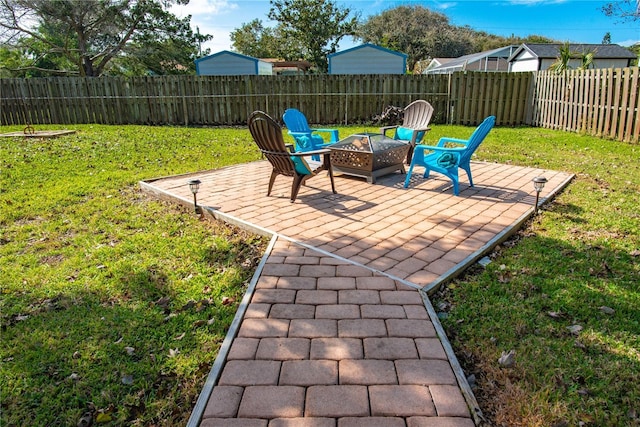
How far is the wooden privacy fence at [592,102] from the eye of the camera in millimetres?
8570

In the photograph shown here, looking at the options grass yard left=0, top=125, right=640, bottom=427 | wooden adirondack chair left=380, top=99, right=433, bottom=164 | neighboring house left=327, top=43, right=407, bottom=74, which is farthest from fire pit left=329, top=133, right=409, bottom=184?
neighboring house left=327, top=43, right=407, bottom=74

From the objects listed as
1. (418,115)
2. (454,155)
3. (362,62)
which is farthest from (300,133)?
(362,62)

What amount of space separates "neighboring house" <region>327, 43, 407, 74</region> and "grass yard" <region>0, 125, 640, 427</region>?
17.9m

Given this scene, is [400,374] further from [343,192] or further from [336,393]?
[343,192]

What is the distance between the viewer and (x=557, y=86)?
11.2m

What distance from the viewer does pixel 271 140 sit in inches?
188

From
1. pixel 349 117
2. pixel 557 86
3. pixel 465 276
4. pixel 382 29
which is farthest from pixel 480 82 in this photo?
pixel 382 29

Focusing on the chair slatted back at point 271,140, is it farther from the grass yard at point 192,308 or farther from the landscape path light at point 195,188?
the grass yard at point 192,308

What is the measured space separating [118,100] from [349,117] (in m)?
7.40

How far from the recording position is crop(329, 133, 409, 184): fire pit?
5.78 metres

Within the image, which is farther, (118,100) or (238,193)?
(118,100)

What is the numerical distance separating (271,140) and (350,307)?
8.61 ft

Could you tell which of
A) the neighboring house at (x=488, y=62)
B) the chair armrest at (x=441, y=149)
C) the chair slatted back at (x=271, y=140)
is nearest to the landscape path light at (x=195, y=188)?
the chair slatted back at (x=271, y=140)

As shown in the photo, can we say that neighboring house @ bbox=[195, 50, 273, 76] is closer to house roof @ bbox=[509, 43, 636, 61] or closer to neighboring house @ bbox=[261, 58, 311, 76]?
neighboring house @ bbox=[261, 58, 311, 76]
